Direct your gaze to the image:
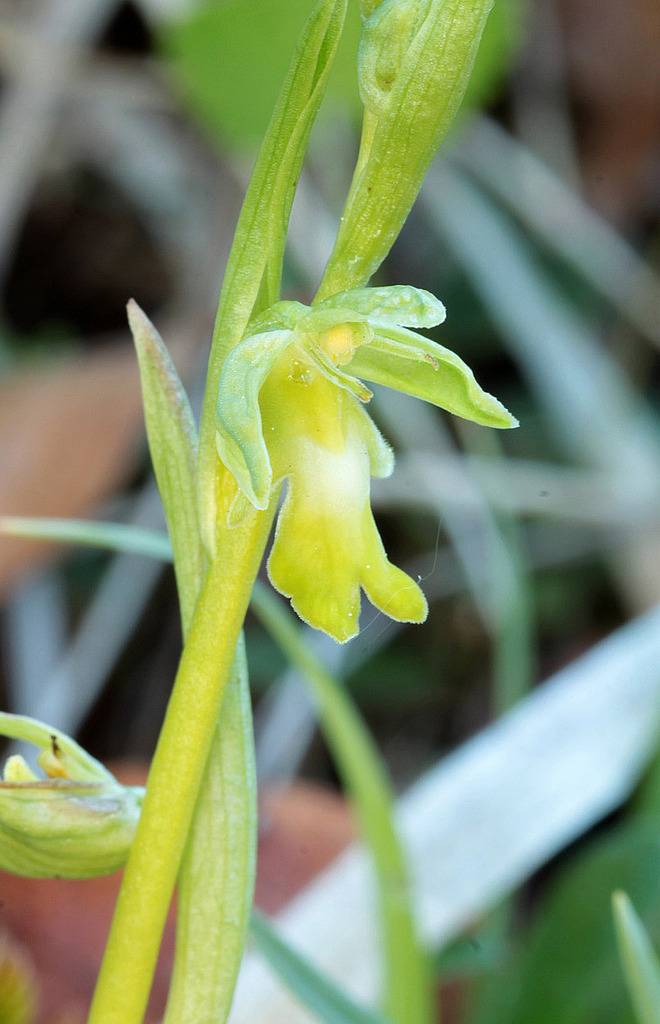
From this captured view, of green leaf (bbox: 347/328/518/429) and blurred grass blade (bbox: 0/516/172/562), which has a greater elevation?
green leaf (bbox: 347/328/518/429)

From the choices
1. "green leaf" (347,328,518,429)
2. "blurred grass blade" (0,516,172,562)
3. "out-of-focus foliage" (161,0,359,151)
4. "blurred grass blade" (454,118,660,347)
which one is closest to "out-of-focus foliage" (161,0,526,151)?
"out-of-focus foliage" (161,0,359,151)

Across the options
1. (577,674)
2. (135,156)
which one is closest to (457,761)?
(577,674)

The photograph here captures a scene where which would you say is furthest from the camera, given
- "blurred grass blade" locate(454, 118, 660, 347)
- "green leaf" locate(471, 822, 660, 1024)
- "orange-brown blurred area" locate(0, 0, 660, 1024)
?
"blurred grass blade" locate(454, 118, 660, 347)

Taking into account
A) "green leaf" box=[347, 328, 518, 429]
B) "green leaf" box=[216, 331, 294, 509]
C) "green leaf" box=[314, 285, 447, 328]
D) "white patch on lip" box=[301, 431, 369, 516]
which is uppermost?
"green leaf" box=[314, 285, 447, 328]

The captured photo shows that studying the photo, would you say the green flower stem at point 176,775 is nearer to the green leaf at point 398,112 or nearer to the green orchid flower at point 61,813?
the green orchid flower at point 61,813

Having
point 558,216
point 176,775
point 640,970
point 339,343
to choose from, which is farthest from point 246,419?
point 558,216

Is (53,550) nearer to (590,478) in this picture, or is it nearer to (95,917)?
(95,917)

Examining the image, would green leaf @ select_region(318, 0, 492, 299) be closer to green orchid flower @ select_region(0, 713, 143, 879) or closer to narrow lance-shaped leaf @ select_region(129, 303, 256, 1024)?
narrow lance-shaped leaf @ select_region(129, 303, 256, 1024)
